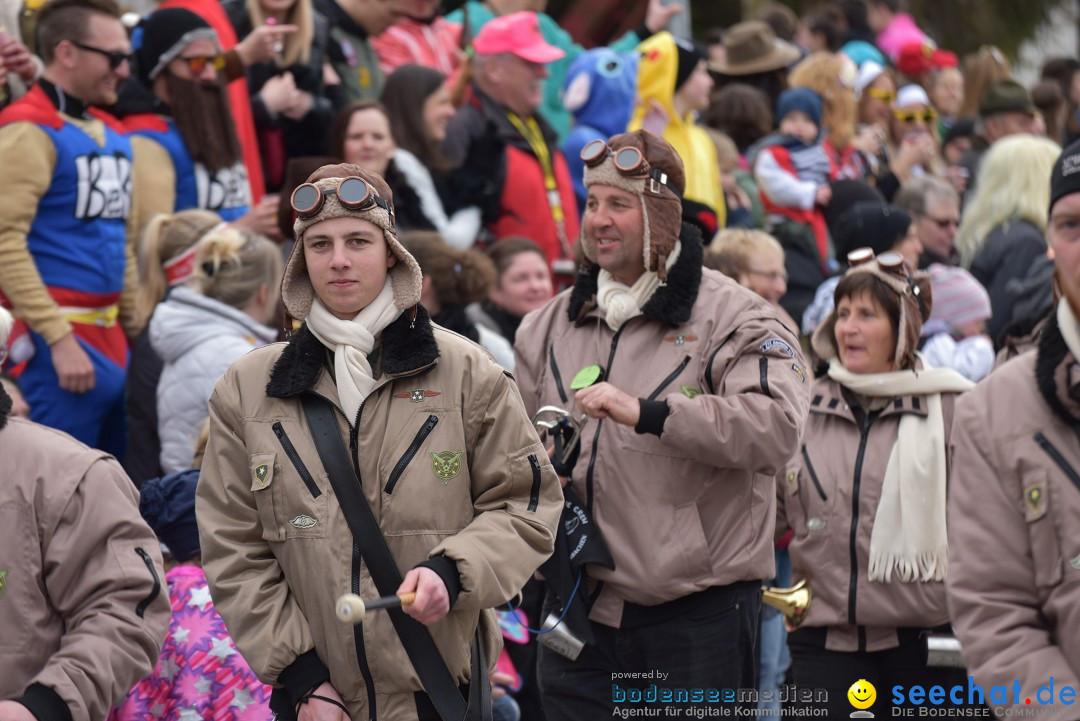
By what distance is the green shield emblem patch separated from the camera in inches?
155

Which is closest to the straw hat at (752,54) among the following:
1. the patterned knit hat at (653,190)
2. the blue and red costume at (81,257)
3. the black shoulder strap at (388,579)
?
the blue and red costume at (81,257)

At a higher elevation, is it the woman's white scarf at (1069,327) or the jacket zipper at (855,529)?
the woman's white scarf at (1069,327)

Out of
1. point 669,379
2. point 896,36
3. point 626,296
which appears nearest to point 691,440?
point 669,379

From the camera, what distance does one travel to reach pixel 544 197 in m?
8.98

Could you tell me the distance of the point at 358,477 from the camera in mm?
3926

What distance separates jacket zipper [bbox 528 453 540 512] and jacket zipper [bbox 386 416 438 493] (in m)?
0.28

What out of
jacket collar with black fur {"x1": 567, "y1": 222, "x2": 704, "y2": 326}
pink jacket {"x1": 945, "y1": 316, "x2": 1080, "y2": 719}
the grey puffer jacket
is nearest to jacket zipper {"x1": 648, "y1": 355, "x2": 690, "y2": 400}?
jacket collar with black fur {"x1": 567, "y1": 222, "x2": 704, "y2": 326}

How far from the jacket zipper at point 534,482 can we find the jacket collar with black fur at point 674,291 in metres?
1.14

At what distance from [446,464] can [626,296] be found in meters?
1.39

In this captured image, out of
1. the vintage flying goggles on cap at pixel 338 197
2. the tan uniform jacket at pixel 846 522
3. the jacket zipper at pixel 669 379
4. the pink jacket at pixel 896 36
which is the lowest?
the pink jacket at pixel 896 36

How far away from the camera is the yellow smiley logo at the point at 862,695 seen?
5.55 metres

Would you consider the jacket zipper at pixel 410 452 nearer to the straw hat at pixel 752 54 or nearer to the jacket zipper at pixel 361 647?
the jacket zipper at pixel 361 647

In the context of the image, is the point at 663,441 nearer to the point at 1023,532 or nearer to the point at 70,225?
the point at 1023,532

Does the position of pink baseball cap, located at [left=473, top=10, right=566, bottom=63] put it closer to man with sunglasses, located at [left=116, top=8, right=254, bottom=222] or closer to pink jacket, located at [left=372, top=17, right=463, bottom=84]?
pink jacket, located at [left=372, top=17, right=463, bottom=84]
